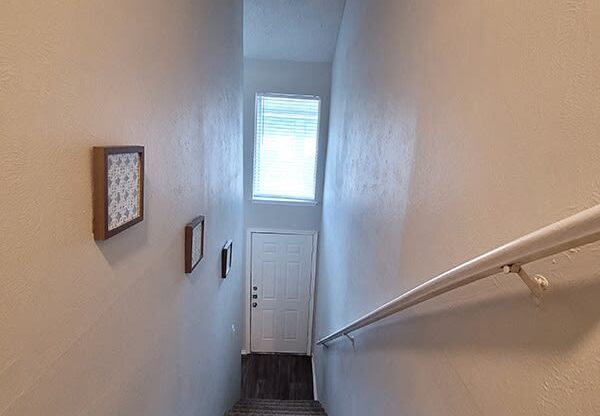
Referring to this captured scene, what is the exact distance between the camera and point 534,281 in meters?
0.73

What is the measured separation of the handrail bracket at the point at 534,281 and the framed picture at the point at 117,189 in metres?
1.00

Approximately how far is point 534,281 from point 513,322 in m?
0.14

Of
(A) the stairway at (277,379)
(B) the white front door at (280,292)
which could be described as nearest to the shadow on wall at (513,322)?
(A) the stairway at (277,379)

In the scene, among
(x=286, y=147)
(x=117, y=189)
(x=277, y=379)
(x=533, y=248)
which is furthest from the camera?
(x=277, y=379)

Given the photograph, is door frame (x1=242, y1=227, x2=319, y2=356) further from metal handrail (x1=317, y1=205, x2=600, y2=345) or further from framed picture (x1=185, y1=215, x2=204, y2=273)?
metal handrail (x1=317, y1=205, x2=600, y2=345)

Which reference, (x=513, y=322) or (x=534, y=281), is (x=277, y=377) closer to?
(x=513, y=322)

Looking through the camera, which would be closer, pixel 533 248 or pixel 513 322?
pixel 533 248

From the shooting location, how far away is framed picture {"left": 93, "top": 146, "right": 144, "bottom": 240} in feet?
3.51

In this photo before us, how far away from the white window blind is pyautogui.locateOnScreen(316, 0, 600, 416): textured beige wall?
2853 millimetres

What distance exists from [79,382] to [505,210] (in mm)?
1184

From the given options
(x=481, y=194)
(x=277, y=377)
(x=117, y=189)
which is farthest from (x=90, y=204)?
(x=277, y=377)

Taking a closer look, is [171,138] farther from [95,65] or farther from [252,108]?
[252,108]

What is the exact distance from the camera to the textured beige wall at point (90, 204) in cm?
80

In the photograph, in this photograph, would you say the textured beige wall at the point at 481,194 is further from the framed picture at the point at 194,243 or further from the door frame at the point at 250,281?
the door frame at the point at 250,281
